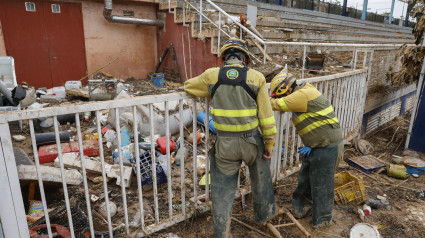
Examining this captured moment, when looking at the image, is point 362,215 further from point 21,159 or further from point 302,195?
point 21,159

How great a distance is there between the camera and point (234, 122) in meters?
2.31

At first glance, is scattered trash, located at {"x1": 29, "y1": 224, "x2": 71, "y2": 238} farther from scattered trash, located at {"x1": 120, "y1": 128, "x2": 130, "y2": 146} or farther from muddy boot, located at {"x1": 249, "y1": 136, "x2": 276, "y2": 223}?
scattered trash, located at {"x1": 120, "y1": 128, "x2": 130, "y2": 146}

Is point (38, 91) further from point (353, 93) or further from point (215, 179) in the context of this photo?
point (353, 93)

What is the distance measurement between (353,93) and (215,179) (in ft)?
12.2

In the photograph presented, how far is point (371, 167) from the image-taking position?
182 inches

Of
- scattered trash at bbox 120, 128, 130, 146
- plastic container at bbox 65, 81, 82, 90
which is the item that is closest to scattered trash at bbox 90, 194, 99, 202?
scattered trash at bbox 120, 128, 130, 146

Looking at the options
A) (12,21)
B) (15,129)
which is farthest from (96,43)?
(15,129)

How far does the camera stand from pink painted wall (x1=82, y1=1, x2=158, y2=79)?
30.6ft

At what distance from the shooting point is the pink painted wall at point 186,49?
8128mm

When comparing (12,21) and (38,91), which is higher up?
(12,21)

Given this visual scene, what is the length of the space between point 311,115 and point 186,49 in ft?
22.9

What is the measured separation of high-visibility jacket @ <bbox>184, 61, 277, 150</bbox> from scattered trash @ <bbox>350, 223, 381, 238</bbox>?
62.2 inches

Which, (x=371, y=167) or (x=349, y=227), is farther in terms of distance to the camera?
(x=371, y=167)

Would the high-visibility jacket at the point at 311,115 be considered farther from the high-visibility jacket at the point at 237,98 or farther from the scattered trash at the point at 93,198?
the scattered trash at the point at 93,198
